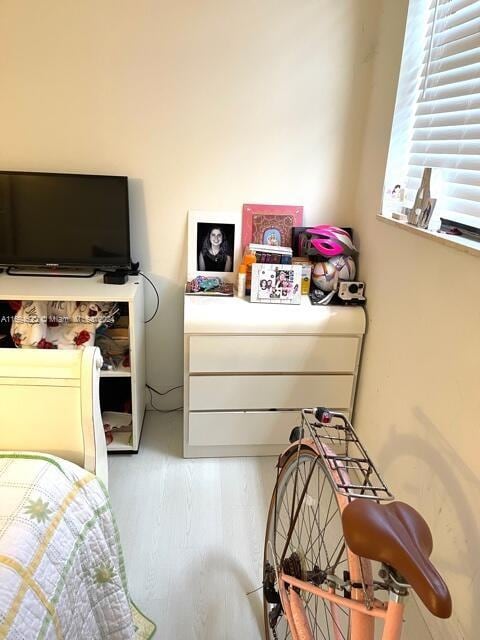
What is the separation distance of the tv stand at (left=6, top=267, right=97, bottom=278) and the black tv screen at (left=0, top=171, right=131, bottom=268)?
0.19 ft

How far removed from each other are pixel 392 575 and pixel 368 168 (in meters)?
1.79

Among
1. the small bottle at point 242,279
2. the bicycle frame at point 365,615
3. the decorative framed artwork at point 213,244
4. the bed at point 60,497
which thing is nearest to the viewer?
the bicycle frame at point 365,615

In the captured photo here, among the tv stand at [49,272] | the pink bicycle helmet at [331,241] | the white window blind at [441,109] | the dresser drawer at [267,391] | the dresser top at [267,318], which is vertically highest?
the white window blind at [441,109]

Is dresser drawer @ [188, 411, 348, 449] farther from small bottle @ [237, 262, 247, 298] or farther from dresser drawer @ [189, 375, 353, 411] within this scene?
small bottle @ [237, 262, 247, 298]

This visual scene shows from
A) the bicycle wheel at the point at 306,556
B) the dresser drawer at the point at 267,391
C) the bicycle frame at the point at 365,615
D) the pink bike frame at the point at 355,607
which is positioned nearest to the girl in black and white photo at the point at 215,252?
the dresser drawer at the point at 267,391

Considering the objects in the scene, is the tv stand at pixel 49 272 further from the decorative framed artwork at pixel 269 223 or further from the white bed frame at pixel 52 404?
the white bed frame at pixel 52 404

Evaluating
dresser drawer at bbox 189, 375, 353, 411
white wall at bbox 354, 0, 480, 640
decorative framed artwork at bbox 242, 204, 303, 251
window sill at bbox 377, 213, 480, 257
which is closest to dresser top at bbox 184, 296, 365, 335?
white wall at bbox 354, 0, 480, 640

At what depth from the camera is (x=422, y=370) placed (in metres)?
1.60

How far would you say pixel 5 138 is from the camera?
2.12 metres

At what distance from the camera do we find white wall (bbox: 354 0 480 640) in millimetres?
1315

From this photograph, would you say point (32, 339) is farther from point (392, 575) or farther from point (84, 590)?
point (392, 575)

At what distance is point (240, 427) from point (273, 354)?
0.39 m

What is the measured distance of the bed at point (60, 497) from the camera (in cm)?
99

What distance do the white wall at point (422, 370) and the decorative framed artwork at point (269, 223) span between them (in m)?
0.34
